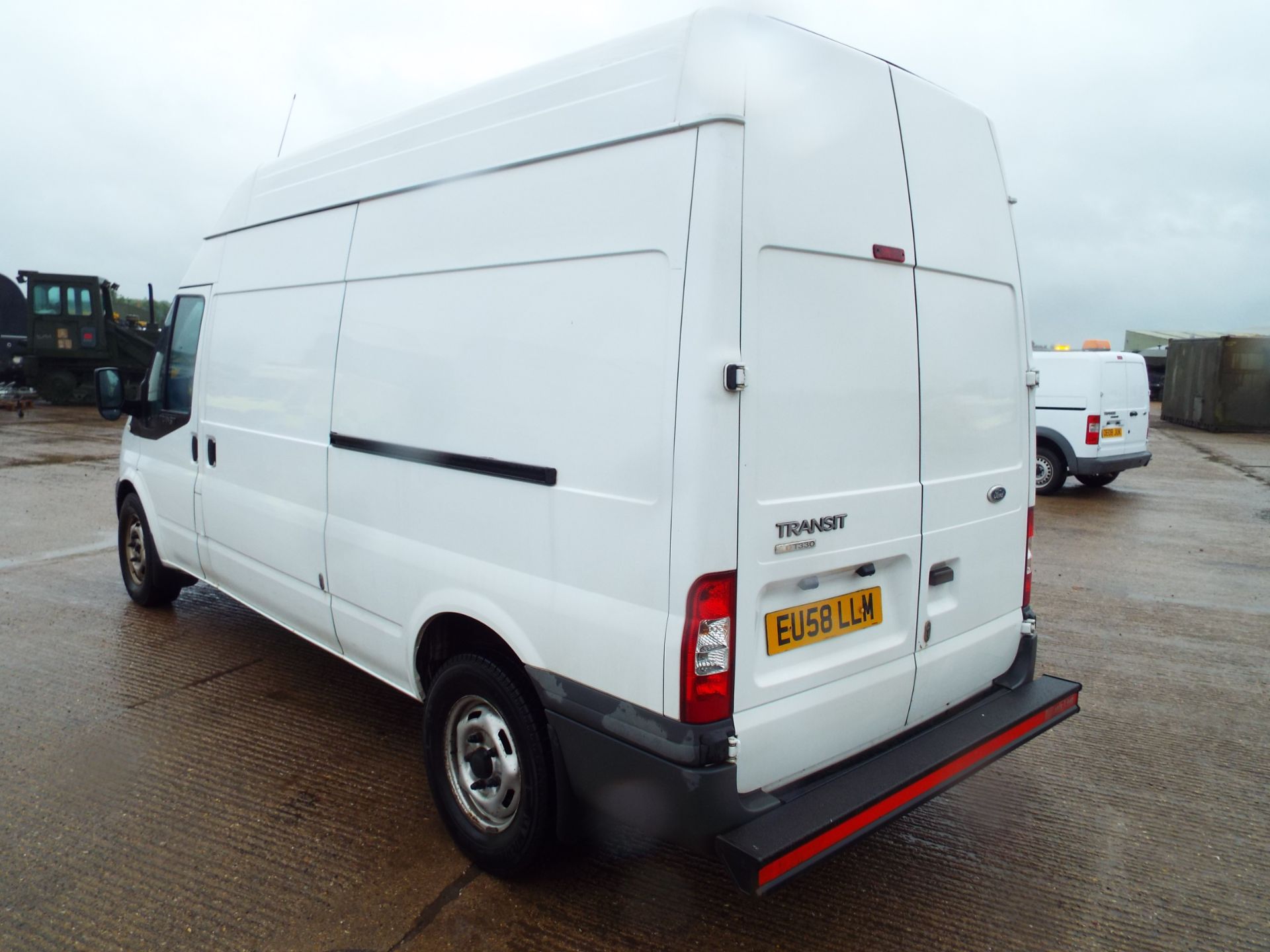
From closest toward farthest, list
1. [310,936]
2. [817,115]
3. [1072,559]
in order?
[817,115]
[310,936]
[1072,559]

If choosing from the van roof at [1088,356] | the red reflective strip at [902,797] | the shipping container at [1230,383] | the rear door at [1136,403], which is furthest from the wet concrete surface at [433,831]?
the shipping container at [1230,383]

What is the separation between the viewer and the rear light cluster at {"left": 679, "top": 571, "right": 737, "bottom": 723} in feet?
7.29

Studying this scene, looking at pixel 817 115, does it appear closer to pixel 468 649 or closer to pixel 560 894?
pixel 468 649

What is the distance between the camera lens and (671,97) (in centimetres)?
228

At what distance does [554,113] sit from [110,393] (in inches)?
145

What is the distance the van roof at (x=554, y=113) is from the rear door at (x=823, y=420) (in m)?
0.12

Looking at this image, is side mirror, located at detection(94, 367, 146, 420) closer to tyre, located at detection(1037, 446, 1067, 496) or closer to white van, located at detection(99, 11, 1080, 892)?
white van, located at detection(99, 11, 1080, 892)

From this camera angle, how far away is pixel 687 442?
7.16ft

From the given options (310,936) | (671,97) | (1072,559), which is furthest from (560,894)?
(1072,559)

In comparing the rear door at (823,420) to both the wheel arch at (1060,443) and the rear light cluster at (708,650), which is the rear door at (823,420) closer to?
the rear light cluster at (708,650)

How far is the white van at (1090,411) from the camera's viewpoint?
10445mm

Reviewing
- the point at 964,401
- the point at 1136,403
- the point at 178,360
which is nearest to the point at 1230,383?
the point at 1136,403

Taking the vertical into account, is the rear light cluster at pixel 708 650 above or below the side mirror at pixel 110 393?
below

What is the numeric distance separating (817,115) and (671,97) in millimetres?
442
